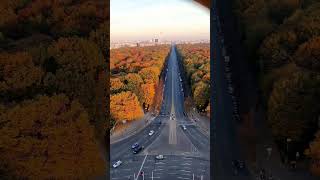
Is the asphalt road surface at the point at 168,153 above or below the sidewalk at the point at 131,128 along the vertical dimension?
below

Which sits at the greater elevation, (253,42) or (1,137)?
(253,42)

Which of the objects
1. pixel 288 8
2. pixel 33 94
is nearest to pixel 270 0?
pixel 288 8

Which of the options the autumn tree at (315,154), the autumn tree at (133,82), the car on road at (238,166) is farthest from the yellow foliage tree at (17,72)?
the autumn tree at (315,154)

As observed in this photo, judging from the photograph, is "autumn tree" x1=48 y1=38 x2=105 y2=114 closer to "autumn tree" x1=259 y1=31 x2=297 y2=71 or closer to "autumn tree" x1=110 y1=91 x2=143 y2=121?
"autumn tree" x1=110 y1=91 x2=143 y2=121

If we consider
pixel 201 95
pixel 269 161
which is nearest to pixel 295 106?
pixel 269 161

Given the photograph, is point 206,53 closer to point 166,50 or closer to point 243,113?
point 166,50

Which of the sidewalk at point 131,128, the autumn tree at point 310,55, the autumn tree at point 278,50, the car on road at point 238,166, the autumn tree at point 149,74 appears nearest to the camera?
the autumn tree at point 310,55

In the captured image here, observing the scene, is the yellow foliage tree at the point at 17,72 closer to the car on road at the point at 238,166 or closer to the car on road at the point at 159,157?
the car on road at the point at 159,157

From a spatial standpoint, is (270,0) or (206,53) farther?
(270,0)
